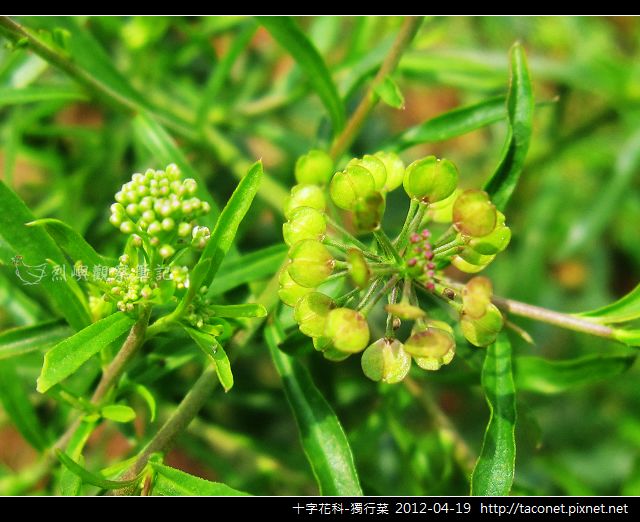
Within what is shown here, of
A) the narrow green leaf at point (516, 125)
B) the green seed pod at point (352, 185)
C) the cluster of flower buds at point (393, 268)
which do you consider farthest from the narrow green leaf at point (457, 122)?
the green seed pod at point (352, 185)

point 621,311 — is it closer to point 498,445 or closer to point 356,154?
point 498,445

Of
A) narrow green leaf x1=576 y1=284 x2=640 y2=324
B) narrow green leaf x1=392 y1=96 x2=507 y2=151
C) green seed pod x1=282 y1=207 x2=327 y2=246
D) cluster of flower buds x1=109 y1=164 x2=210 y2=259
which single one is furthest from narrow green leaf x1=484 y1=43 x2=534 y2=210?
cluster of flower buds x1=109 y1=164 x2=210 y2=259

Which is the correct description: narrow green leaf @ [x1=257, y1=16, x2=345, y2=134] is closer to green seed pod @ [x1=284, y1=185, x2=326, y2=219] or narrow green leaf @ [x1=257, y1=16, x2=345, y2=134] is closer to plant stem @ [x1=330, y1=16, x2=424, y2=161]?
plant stem @ [x1=330, y1=16, x2=424, y2=161]

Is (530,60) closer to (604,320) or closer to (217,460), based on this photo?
(604,320)

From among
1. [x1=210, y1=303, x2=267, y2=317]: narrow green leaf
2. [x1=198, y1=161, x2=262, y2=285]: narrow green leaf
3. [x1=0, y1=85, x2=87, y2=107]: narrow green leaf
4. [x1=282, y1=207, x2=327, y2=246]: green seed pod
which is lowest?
[x1=210, y1=303, x2=267, y2=317]: narrow green leaf

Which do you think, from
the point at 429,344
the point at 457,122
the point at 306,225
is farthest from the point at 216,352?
the point at 457,122
